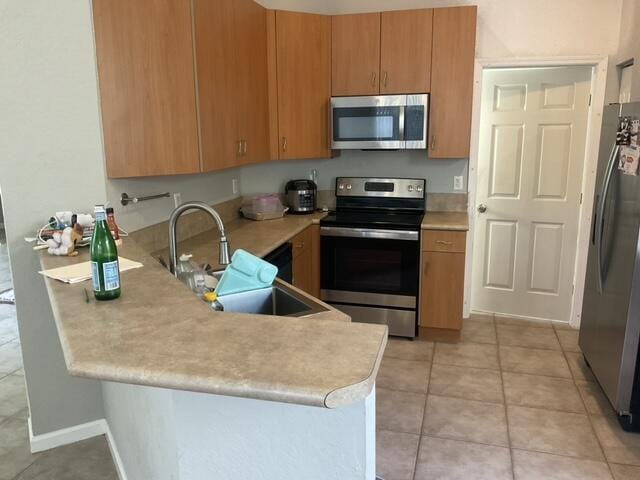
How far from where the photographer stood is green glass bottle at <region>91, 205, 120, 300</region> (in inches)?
55.4

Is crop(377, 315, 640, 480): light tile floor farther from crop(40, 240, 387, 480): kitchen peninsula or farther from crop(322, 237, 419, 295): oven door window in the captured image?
crop(40, 240, 387, 480): kitchen peninsula

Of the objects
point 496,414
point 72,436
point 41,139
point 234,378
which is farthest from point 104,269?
point 496,414

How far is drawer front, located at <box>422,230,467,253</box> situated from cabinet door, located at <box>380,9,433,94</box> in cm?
101

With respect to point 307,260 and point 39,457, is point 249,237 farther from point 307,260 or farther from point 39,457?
point 39,457

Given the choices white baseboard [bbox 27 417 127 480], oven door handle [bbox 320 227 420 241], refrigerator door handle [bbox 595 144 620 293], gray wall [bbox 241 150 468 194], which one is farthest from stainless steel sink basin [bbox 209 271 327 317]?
gray wall [bbox 241 150 468 194]

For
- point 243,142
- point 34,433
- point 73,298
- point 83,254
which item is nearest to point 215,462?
point 73,298

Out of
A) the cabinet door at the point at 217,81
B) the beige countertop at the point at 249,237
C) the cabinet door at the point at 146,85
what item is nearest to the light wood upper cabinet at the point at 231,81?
the cabinet door at the point at 217,81

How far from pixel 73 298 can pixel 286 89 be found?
2597mm

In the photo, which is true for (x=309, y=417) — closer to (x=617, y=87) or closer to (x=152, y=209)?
(x=152, y=209)

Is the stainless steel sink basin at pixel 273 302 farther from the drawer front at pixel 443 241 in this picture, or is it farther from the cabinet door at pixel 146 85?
the drawer front at pixel 443 241

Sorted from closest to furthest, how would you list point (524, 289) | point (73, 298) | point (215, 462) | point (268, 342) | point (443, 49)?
point (268, 342) → point (215, 462) → point (73, 298) → point (443, 49) → point (524, 289)

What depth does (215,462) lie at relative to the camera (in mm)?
1229

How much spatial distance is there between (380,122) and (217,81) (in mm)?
1268

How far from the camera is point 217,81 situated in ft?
9.33
